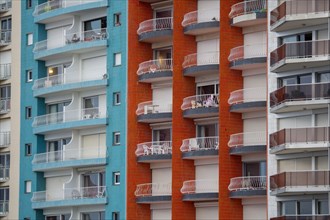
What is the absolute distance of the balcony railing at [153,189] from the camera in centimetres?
11044

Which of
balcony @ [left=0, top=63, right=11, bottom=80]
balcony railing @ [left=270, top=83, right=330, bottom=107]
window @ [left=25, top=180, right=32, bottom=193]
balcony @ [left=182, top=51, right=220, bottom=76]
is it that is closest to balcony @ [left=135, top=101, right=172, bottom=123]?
balcony @ [left=182, top=51, right=220, bottom=76]

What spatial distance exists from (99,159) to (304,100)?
22958mm

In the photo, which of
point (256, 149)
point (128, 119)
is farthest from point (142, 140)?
point (256, 149)

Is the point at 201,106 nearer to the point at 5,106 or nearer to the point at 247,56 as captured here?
the point at 247,56

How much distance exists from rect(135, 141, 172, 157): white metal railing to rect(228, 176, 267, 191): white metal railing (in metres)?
8.32

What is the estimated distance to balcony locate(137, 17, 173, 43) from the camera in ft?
366

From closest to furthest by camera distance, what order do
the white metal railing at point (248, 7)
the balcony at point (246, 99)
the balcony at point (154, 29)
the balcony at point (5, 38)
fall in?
the balcony at point (246, 99), the white metal railing at point (248, 7), the balcony at point (154, 29), the balcony at point (5, 38)

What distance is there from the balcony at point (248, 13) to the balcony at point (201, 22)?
8.50 ft

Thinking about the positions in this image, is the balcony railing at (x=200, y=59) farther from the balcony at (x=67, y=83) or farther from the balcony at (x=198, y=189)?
the balcony at (x=198, y=189)

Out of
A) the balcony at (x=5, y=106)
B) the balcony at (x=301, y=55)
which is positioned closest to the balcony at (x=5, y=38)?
the balcony at (x=5, y=106)

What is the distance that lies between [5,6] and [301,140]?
38076 millimetres

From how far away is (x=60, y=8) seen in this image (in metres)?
120

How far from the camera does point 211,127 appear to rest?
109m

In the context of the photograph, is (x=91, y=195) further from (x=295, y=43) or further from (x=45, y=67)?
(x=295, y=43)
